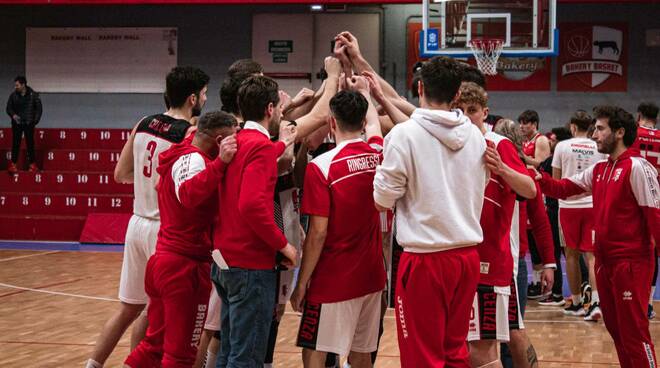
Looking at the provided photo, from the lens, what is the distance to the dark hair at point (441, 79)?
415 cm

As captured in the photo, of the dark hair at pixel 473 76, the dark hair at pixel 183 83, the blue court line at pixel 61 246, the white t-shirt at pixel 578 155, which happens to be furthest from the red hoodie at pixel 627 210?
the blue court line at pixel 61 246

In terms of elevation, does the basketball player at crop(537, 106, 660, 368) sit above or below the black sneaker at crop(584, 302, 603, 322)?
above

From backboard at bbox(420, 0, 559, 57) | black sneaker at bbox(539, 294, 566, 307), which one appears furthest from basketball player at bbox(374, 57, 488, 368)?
backboard at bbox(420, 0, 559, 57)

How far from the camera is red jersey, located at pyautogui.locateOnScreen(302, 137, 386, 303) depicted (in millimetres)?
4621

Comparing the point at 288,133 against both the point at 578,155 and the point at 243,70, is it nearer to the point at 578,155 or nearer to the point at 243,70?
the point at 243,70

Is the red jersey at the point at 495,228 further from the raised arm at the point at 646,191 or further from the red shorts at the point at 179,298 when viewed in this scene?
the red shorts at the point at 179,298

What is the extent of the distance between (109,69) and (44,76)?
1.60 metres

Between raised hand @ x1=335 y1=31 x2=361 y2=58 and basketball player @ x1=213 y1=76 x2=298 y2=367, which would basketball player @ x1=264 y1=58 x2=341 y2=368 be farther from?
basketball player @ x1=213 y1=76 x2=298 y2=367

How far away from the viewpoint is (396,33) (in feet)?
61.0

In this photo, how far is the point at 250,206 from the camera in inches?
171

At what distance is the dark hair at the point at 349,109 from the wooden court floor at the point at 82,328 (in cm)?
271

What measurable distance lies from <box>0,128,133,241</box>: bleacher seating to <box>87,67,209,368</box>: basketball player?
37.6 feet

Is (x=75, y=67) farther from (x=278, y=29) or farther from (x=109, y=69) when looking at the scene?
(x=278, y=29)

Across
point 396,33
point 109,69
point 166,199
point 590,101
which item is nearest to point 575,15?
point 590,101
